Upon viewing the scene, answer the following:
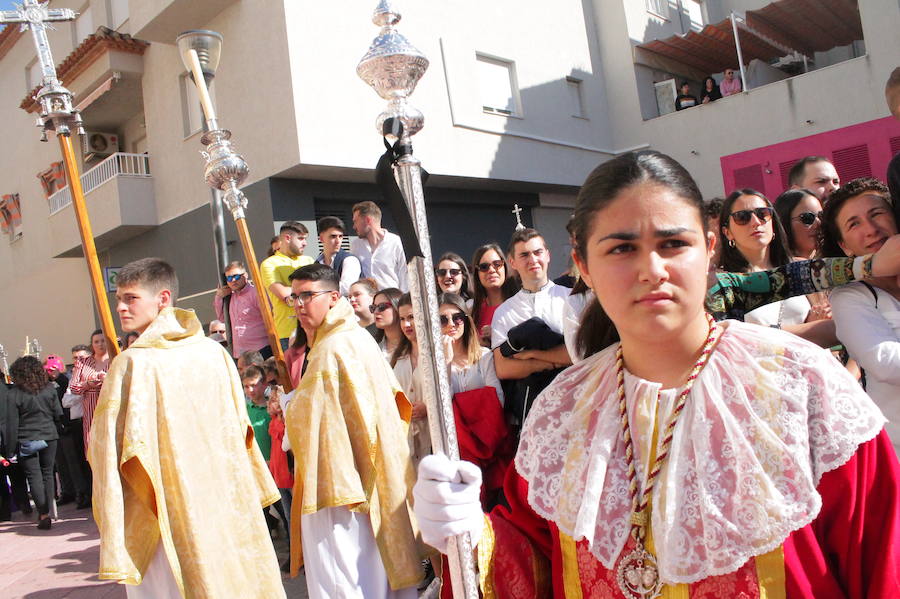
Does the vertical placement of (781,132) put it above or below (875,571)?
above

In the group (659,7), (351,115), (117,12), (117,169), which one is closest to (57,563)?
(351,115)

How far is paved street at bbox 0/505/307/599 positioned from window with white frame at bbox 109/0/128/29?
9769mm

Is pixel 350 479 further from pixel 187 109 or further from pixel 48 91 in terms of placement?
pixel 187 109

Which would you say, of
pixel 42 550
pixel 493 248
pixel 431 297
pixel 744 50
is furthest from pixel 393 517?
pixel 744 50

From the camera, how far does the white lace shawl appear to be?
1.43 metres

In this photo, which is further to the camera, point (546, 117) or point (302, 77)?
point (546, 117)

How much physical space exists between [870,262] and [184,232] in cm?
1248

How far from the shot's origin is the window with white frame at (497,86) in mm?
14141

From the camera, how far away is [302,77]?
36.8 feet

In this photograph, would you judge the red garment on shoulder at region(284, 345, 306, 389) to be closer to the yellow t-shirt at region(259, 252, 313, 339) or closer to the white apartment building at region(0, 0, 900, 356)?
the yellow t-shirt at region(259, 252, 313, 339)

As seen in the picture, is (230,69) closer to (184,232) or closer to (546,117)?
(184,232)

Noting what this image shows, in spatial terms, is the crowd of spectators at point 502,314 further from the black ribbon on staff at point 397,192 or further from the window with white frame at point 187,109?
the window with white frame at point 187,109

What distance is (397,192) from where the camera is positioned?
1.57m

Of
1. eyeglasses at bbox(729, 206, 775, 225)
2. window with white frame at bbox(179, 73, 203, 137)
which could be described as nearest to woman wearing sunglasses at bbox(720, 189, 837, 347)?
eyeglasses at bbox(729, 206, 775, 225)
